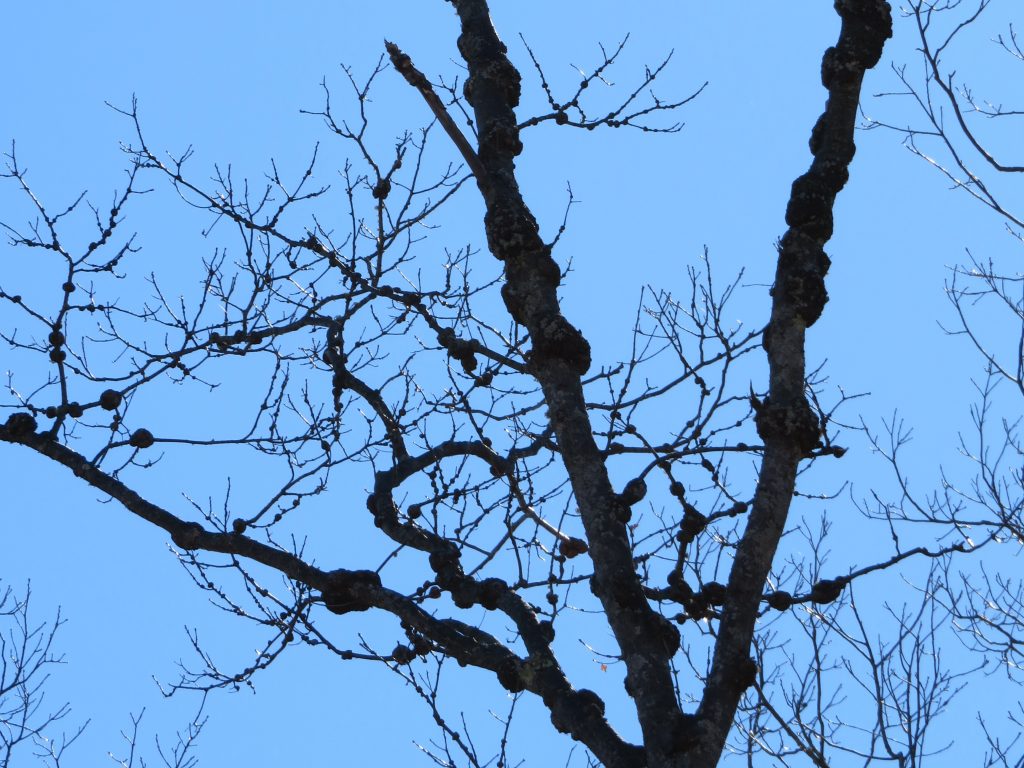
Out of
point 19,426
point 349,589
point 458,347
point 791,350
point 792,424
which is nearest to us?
Result: point 792,424

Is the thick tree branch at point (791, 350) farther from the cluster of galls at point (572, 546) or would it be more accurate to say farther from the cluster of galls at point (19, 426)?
the cluster of galls at point (19, 426)

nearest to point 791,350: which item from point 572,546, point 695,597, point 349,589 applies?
point 695,597

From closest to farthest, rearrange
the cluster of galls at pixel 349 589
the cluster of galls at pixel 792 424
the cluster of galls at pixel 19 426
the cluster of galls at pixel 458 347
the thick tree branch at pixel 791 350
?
the thick tree branch at pixel 791 350 < the cluster of galls at pixel 792 424 < the cluster of galls at pixel 349 589 < the cluster of galls at pixel 19 426 < the cluster of galls at pixel 458 347

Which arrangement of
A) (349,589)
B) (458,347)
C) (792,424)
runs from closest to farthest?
(792,424)
(349,589)
(458,347)

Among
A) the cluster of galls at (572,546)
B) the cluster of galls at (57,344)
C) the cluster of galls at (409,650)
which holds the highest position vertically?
the cluster of galls at (57,344)

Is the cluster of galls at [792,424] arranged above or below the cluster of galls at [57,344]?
below

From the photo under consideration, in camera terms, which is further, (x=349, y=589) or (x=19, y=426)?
(x=19, y=426)

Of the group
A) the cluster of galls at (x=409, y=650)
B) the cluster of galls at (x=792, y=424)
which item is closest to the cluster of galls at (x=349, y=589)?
the cluster of galls at (x=409, y=650)

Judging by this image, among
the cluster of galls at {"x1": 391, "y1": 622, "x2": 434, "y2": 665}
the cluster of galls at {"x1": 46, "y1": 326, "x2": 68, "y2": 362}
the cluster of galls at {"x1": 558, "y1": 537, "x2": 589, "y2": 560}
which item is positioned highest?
the cluster of galls at {"x1": 46, "y1": 326, "x2": 68, "y2": 362}

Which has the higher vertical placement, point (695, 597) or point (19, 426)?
point (19, 426)

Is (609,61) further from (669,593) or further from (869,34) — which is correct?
(669,593)

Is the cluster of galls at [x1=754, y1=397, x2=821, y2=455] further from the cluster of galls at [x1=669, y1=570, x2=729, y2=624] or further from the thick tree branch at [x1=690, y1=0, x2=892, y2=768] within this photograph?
the cluster of galls at [x1=669, y1=570, x2=729, y2=624]

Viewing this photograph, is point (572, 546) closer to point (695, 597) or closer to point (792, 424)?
point (695, 597)

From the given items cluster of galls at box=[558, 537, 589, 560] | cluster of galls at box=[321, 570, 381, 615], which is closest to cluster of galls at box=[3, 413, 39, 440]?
cluster of galls at box=[321, 570, 381, 615]
